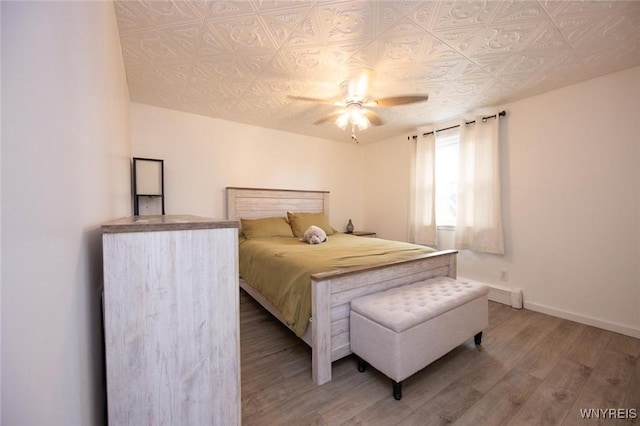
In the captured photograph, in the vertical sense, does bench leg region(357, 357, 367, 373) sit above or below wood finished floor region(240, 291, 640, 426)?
above

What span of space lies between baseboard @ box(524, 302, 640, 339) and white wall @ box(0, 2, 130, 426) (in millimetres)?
3791

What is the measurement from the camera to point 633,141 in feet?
7.14

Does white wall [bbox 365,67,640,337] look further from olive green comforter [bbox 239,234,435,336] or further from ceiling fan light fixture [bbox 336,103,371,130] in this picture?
ceiling fan light fixture [bbox 336,103,371,130]

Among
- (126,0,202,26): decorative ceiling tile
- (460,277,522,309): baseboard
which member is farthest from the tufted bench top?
(126,0,202,26): decorative ceiling tile

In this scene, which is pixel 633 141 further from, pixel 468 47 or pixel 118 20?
pixel 118 20

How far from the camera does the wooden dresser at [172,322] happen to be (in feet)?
2.82

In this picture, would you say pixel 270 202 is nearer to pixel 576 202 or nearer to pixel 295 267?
pixel 295 267

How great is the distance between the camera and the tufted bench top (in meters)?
1.49

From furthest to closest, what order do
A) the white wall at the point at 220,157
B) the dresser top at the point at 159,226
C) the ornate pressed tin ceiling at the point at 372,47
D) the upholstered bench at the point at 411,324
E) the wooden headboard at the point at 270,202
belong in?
the wooden headboard at the point at 270,202 → the white wall at the point at 220,157 → the ornate pressed tin ceiling at the point at 372,47 → the upholstered bench at the point at 411,324 → the dresser top at the point at 159,226

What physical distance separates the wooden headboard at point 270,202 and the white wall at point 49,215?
98.1 inches

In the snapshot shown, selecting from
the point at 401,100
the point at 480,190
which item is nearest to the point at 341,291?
the point at 401,100
